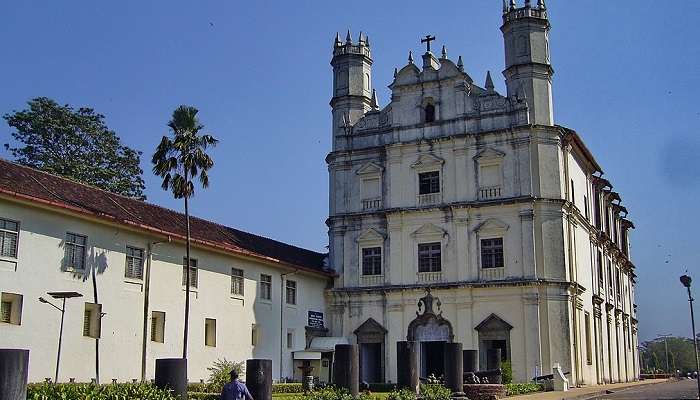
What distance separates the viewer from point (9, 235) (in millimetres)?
23891

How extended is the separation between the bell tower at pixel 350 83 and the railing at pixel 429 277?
8.75 metres

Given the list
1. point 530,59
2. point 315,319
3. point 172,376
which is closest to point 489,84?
point 530,59

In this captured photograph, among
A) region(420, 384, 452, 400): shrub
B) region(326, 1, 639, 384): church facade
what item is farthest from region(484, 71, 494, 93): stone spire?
region(420, 384, 452, 400): shrub

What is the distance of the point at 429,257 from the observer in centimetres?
3872

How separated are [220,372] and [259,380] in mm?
15044

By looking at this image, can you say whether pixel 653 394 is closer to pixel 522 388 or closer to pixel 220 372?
pixel 522 388

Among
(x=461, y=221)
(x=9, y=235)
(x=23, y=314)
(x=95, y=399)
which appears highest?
(x=461, y=221)

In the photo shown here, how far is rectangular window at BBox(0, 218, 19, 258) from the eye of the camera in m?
23.6

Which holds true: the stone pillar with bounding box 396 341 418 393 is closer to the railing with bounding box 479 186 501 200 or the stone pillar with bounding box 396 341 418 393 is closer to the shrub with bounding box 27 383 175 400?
the shrub with bounding box 27 383 175 400

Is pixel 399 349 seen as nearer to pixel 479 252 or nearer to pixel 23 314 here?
pixel 23 314

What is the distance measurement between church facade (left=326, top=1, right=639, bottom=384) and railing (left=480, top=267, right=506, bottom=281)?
0.07 meters

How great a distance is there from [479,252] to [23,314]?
21.2 m

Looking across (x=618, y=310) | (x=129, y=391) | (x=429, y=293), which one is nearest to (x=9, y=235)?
(x=129, y=391)

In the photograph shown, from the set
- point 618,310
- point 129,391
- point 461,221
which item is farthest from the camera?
point 618,310
